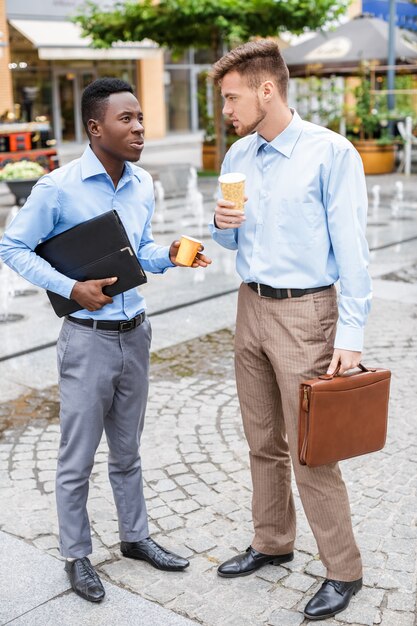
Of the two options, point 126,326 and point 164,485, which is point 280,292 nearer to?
point 126,326

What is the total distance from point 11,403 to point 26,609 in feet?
8.00

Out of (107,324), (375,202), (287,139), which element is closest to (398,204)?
(375,202)

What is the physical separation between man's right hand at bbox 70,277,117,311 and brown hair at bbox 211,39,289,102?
2.83ft

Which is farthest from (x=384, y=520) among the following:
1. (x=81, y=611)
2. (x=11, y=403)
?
(x=11, y=403)

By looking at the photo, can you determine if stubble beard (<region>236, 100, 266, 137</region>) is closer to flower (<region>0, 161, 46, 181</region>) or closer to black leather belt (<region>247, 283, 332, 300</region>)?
black leather belt (<region>247, 283, 332, 300</region>)

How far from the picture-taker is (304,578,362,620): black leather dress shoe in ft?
9.61

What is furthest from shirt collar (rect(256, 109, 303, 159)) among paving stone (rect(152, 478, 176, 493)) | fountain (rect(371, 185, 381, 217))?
fountain (rect(371, 185, 381, 217))

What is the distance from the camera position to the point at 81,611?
9.91ft

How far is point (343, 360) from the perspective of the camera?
2.80 metres

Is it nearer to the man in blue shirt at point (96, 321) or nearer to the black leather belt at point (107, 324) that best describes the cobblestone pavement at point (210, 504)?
the man in blue shirt at point (96, 321)

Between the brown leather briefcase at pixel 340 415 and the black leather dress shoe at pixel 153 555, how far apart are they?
840 mm

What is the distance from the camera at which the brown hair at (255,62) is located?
109 inches

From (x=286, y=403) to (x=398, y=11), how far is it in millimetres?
25107

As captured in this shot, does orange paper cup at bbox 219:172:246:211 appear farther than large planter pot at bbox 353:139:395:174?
No
